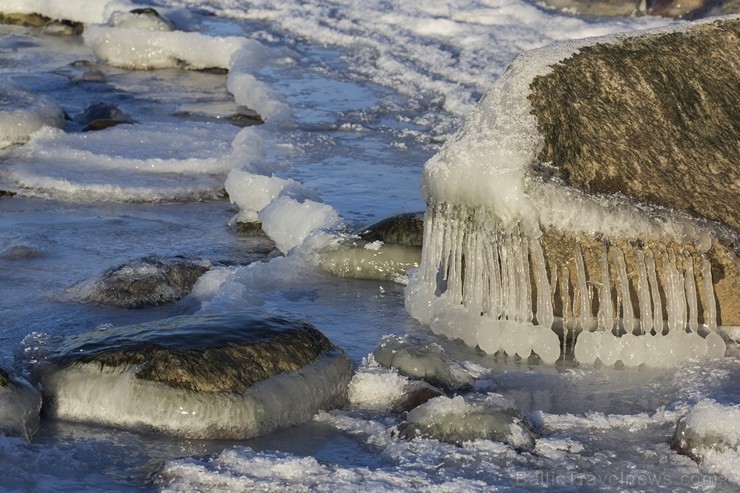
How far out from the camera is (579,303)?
5.03 meters

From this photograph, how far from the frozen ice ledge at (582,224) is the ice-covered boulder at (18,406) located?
1.74 meters

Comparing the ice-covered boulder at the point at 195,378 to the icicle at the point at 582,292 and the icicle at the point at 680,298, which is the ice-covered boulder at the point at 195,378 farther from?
the icicle at the point at 680,298

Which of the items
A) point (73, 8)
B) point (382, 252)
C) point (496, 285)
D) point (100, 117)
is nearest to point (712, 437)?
point (496, 285)

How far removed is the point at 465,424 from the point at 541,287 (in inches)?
39.9

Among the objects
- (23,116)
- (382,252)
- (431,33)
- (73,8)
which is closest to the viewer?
(382,252)

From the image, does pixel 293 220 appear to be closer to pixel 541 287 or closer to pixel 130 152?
pixel 541 287

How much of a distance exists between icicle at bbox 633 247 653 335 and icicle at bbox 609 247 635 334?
0.14ft

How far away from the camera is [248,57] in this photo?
12.1m

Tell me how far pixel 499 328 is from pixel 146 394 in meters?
1.49

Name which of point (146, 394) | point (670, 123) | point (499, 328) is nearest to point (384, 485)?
point (146, 394)

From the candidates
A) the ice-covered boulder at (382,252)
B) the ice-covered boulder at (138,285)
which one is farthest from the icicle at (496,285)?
the ice-covered boulder at (138,285)

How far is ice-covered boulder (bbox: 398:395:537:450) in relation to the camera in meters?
4.05

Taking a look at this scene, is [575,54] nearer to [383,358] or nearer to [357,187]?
[383,358]

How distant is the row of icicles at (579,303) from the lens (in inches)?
193
